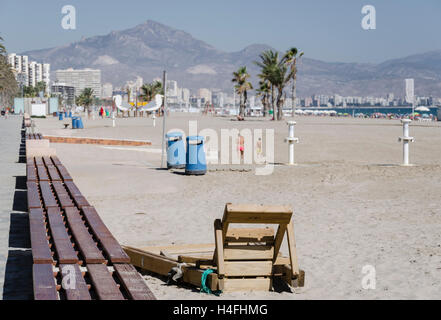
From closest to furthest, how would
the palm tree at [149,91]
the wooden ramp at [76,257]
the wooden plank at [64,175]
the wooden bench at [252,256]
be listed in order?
the wooden ramp at [76,257] → the wooden bench at [252,256] → the wooden plank at [64,175] → the palm tree at [149,91]

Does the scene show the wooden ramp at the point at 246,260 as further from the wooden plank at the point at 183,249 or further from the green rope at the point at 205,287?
the wooden plank at the point at 183,249

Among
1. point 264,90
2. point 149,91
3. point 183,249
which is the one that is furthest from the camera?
point 149,91

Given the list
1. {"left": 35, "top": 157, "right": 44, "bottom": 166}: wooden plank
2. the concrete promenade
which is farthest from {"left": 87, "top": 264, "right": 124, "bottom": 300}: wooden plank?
{"left": 35, "top": 157, "right": 44, "bottom": 166}: wooden plank

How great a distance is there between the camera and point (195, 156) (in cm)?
1512

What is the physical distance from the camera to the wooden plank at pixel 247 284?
18.1 feet

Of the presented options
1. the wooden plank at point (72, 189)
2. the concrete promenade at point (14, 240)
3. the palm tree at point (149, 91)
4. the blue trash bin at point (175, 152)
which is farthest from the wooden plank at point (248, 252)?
the palm tree at point (149, 91)

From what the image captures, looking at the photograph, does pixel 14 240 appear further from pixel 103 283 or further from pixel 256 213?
pixel 256 213

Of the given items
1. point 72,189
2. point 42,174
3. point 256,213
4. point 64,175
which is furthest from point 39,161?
point 256,213

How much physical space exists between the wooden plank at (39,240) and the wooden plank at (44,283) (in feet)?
0.39

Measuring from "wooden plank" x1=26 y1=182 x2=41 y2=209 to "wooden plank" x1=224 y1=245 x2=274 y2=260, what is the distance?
117 inches

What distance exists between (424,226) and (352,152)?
52.8 ft

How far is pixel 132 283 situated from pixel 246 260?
153 centimetres
